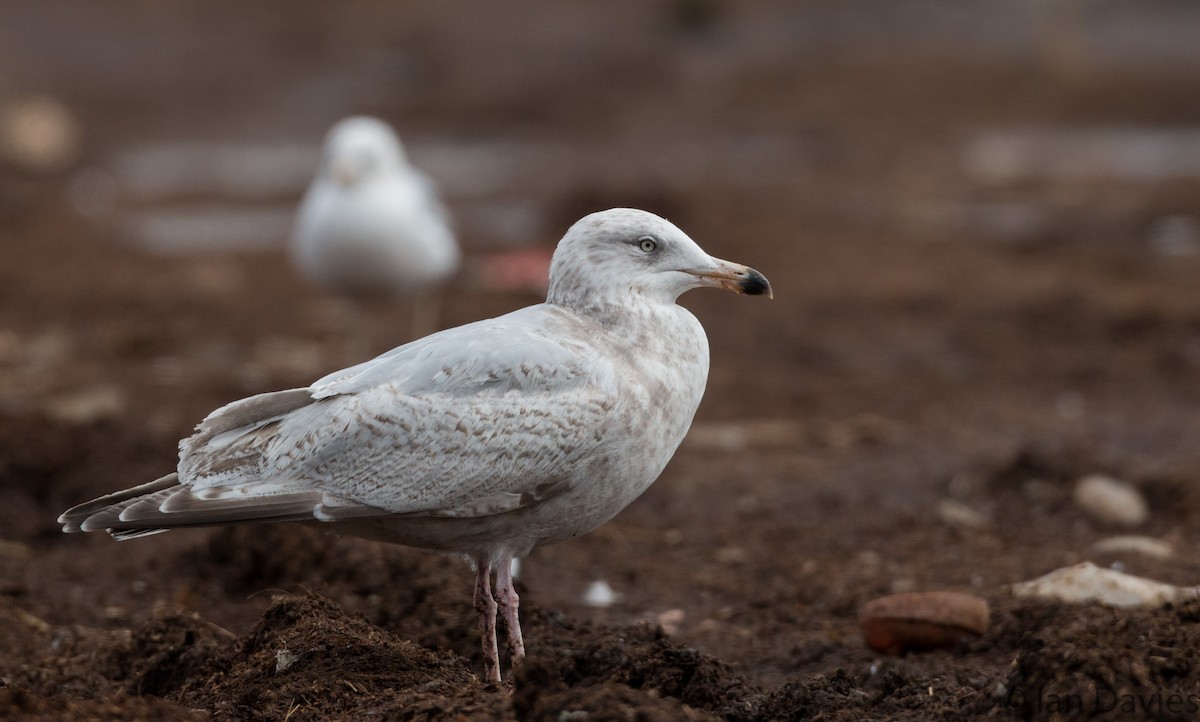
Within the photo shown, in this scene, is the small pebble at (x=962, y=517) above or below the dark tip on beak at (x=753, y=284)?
below

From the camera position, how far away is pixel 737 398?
925 centimetres

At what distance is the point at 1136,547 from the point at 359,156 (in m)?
5.57

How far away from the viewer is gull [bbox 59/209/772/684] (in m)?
4.02

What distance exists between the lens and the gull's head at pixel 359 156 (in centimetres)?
966

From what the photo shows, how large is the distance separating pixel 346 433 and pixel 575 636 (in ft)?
3.26

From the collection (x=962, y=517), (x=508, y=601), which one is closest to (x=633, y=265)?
(x=508, y=601)

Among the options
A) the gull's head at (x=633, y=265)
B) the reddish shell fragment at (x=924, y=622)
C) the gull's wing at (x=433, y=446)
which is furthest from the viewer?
the reddish shell fragment at (x=924, y=622)

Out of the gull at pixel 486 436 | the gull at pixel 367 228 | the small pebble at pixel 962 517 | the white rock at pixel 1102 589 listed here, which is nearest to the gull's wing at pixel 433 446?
the gull at pixel 486 436

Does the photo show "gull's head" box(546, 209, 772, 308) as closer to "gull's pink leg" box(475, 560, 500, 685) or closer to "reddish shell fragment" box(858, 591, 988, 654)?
"gull's pink leg" box(475, 560, 500, 685)

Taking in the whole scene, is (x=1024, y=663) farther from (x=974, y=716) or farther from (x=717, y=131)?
(x=717, y=131)

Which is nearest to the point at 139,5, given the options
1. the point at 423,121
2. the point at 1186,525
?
the point at 423,121

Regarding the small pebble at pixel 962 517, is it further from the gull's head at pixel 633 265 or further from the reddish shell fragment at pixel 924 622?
the gull's head at pixel 633 265

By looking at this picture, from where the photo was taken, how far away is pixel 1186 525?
6.52m

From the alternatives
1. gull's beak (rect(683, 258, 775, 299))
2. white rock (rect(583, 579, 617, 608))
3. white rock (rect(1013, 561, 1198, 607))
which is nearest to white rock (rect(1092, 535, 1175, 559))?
white rock (rect(1013, 561, 1198, 607))
